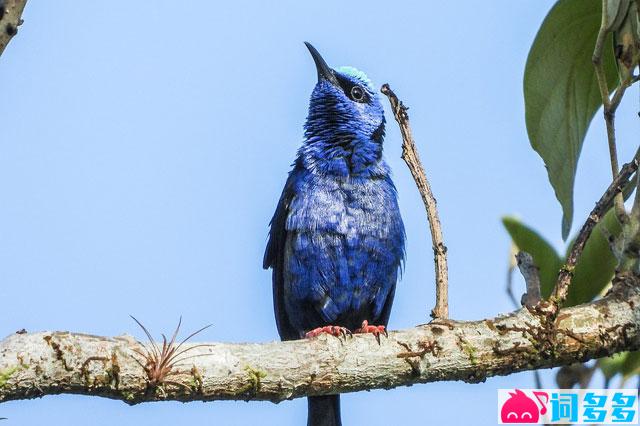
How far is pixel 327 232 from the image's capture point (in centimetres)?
577

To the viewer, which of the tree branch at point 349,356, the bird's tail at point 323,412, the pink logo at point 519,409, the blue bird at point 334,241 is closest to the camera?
the tree branch at point 349,356

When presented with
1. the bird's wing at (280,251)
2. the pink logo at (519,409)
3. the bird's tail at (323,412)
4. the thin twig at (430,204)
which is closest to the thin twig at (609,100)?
the thin twig at (430,204)

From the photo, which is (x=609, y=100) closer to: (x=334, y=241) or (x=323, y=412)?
(x=334, y=241)

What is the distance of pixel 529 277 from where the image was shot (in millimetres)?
4023

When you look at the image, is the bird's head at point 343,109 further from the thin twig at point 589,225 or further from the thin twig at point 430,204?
the thin twig at point 589,225

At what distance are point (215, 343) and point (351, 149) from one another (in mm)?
2792

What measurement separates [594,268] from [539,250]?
0.25 m

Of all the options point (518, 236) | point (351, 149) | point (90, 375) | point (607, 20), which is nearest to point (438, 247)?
point (518, 236)

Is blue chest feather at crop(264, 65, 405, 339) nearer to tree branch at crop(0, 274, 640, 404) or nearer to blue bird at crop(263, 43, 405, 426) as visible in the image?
blue bird at crop(263, 43, 405, 426)

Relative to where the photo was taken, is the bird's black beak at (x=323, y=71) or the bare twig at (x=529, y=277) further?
the bird's black beak at (x=323, y=71)

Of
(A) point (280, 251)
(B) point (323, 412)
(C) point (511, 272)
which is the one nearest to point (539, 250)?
(C) point (511, 272)

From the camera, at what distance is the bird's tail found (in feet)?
18.3

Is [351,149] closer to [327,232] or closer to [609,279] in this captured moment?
[327,232]

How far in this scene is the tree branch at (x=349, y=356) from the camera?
3.30 m
